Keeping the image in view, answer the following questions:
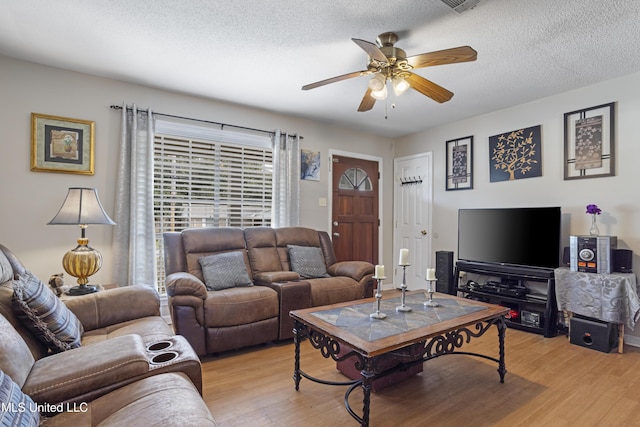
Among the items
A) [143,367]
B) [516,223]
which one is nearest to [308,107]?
[516,223]

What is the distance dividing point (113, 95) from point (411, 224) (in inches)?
166

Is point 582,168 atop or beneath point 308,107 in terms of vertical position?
beneath

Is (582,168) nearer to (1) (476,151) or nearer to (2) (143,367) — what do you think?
(1) (476,151)

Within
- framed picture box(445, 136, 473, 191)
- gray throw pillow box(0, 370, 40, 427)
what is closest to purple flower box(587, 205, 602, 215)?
framed picture box(445, 136, 473, 191)

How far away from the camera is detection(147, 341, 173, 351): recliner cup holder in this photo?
1.56 m

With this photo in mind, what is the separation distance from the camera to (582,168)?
3.29 meters

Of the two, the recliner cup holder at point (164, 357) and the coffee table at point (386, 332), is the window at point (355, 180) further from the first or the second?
the recliner cup holder at point (164, 357)

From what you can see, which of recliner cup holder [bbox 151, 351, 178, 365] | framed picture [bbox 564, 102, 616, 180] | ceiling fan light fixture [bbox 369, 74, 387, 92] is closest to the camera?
recliner cup holder [bbox 151, 351, 178, 365]

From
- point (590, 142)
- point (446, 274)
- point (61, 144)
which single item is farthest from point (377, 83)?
point (61, 144)

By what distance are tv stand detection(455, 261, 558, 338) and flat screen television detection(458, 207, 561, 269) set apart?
88 millimetres

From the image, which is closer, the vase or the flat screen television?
the vase

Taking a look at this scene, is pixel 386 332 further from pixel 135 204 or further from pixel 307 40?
A: pixel 135 204

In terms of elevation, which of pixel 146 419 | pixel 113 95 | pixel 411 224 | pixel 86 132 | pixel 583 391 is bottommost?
pixel 583 391

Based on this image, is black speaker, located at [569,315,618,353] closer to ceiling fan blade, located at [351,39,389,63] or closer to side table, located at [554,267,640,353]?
side table, located at [554,267,640,353]
